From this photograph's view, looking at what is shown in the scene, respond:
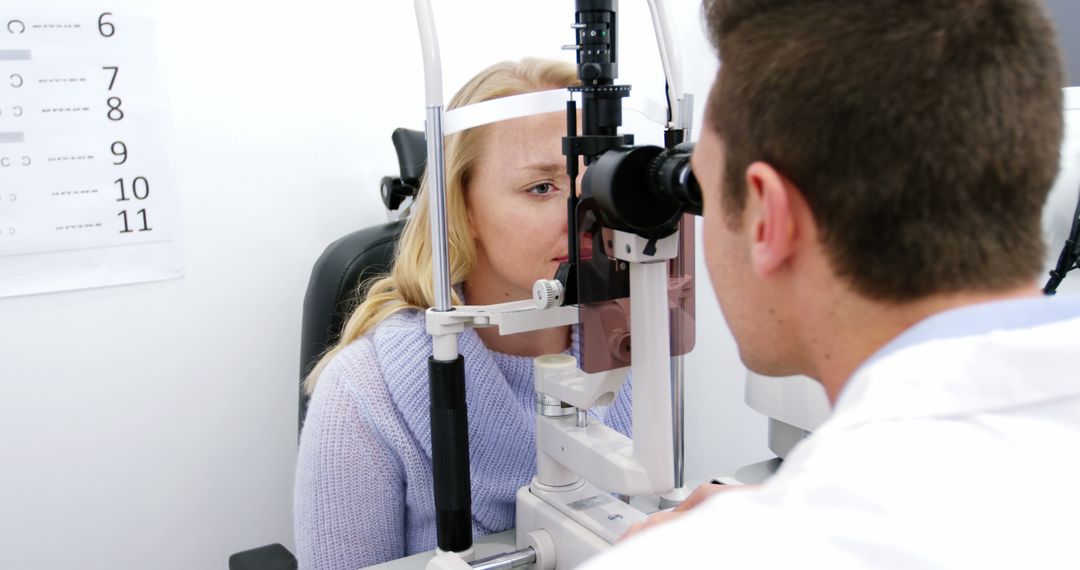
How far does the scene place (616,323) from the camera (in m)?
0.84

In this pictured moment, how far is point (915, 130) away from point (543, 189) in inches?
27.4

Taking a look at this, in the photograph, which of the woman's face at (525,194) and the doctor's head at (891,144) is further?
the woman's face at (525,194)

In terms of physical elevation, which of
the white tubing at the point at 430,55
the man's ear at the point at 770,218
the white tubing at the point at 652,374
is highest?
the white tubing at the point at 430,55

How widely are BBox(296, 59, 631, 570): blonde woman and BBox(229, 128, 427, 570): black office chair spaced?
88mm

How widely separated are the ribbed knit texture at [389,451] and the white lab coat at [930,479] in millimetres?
723

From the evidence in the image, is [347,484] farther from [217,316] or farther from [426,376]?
[217,316]

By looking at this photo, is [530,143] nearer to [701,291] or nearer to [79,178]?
[79,178]

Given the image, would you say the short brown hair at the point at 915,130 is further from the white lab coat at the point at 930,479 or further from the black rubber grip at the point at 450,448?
the black rubber grip at the point at 450,448

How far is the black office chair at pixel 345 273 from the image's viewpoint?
1.36 meters

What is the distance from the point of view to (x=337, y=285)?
1.35m

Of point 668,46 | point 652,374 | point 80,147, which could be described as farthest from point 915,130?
point 80,147

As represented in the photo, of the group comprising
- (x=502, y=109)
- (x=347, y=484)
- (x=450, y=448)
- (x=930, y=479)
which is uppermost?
(x=502, y=109)

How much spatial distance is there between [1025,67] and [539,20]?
141cm

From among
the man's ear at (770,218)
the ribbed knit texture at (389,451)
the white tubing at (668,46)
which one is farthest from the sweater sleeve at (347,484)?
the man's ear at (770,218)
